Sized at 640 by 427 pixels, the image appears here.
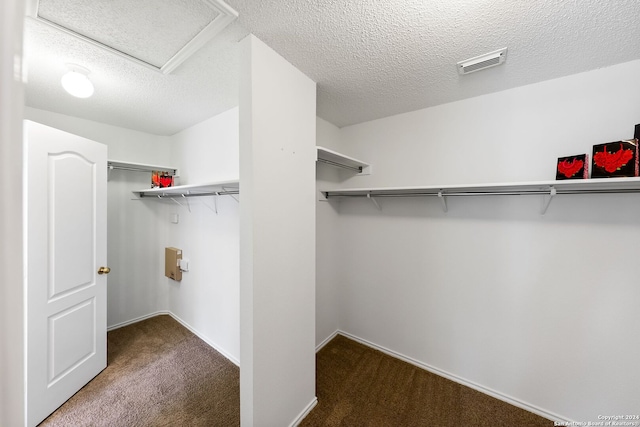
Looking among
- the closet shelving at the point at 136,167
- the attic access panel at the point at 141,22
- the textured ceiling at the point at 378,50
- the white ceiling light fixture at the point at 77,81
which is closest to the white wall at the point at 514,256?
the textured ceiling at the point at 378,50

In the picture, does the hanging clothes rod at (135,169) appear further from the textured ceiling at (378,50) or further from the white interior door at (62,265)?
the textured ceiling at (378,50)

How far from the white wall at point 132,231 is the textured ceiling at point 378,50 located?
2.11 ft

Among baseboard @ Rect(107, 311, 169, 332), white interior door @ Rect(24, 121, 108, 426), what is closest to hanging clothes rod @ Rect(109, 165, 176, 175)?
white interior door @ Rect(24, 121, 108, 426)

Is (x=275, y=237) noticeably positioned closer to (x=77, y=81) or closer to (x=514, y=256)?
(x=77, y=81)

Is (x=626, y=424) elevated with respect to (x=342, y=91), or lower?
lower

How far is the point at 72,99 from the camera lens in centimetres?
200

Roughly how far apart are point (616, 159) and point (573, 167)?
0.16 m

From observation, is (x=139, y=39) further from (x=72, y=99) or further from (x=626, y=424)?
(x=626, y=424)

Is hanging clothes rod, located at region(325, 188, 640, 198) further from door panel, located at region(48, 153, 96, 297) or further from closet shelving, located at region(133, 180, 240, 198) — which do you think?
door panel, located at region(48, 153, 96, 297)

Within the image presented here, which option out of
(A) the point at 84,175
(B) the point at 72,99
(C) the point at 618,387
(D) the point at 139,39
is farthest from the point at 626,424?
(B) the point at 72,99

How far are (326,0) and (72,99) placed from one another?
92.0 inches

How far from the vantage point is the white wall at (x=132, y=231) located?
8.75 feet

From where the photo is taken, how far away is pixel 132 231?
2.84 m

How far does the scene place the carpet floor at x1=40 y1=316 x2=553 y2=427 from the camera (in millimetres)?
1610
